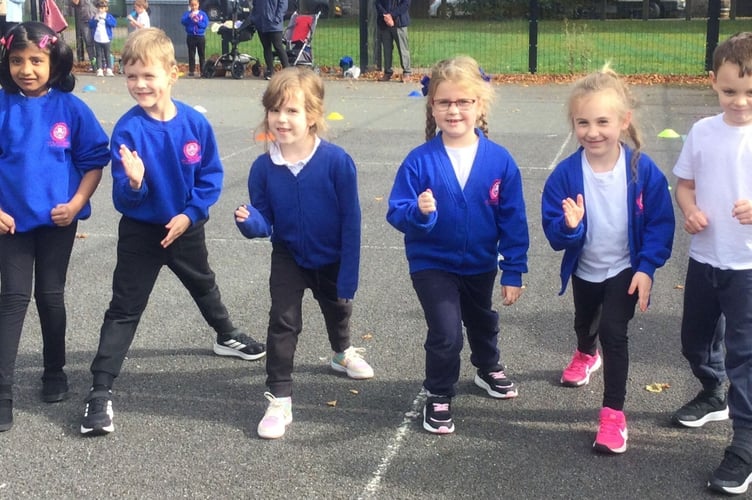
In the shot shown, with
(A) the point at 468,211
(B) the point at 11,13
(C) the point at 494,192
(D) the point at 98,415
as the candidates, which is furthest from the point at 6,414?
(B) the point at 11,13

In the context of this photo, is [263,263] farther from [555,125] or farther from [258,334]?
[555,125]

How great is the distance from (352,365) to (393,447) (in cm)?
77

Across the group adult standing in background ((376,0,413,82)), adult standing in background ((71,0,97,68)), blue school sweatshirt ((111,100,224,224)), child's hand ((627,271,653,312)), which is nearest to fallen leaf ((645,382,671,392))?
child's hand ((627,271,653,312))

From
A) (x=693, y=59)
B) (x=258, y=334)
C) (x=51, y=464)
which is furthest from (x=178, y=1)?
(x=51, y=464)

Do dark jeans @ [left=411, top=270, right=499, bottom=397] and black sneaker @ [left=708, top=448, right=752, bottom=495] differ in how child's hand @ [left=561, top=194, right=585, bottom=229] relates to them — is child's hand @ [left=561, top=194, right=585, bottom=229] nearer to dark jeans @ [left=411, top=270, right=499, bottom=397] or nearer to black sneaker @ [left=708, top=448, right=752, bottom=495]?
dark jeans @ [left=411, top=270, right=499, bottom=397]

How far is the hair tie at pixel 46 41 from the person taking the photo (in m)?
4.09

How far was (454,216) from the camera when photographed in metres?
3.90

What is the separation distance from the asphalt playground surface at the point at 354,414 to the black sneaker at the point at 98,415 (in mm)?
43

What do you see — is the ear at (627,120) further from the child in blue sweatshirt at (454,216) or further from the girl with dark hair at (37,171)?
the girl with dark hair at (37,171)

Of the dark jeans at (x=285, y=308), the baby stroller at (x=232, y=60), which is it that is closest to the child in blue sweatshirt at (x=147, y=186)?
the dark jeans at (x=285, y=308)

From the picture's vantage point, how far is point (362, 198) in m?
8.24

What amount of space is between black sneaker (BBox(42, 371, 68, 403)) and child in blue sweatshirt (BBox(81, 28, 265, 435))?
283 mm

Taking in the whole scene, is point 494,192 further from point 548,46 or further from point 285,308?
point 548,46

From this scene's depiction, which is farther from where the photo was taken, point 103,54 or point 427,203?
point 103,54
